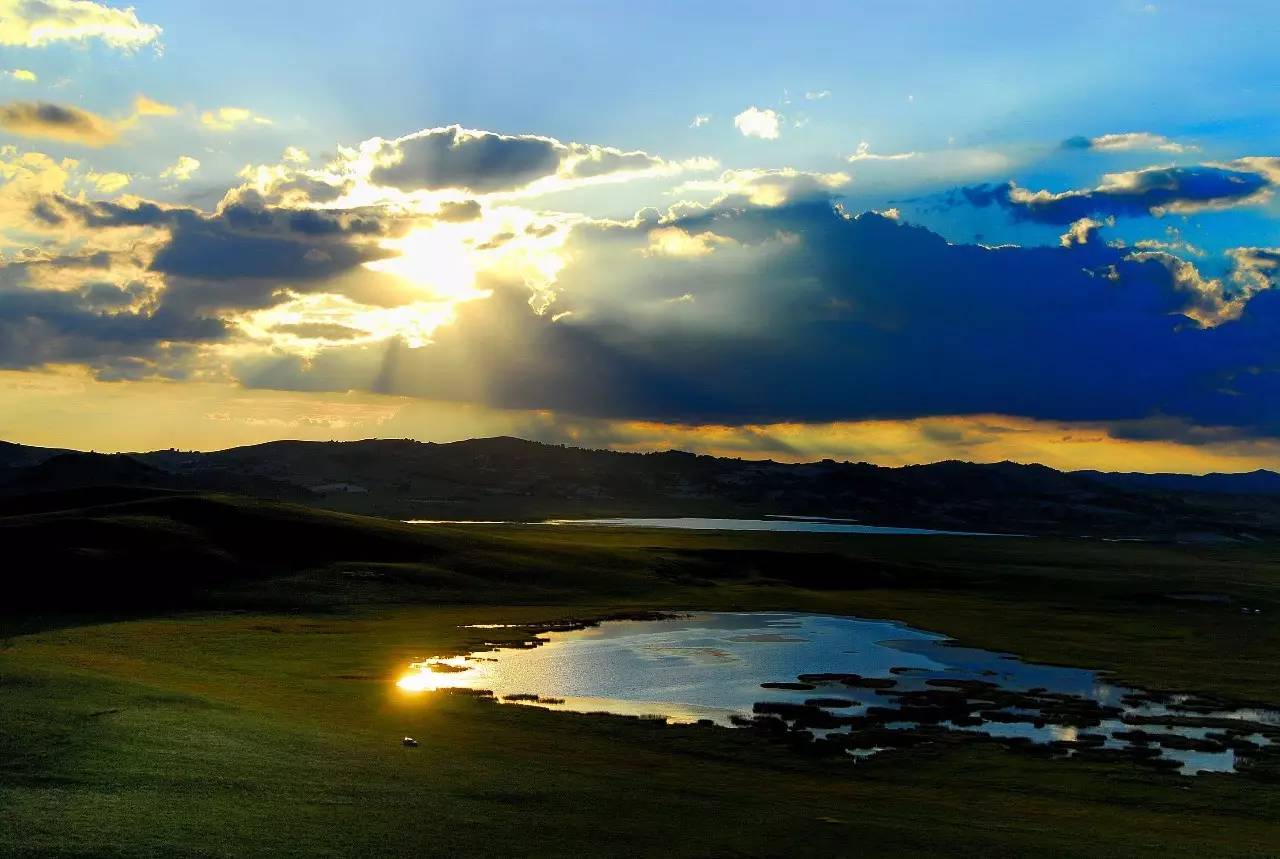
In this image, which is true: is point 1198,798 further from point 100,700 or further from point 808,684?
point 100,700

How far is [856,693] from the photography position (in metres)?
68.6

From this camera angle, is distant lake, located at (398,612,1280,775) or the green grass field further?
distant lake, located at (398,612,1280,775)

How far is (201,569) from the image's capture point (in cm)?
11156

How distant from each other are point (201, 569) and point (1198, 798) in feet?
318

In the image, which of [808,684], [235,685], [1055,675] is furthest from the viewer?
[1055,675]

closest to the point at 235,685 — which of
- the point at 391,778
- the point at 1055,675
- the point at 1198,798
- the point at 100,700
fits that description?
the point at 100,700

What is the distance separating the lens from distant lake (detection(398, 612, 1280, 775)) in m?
54.9

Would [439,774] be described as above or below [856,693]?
above

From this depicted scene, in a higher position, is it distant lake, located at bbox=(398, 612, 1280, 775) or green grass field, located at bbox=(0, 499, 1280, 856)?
green grass field, located at bbox=(0, 499, 1280, 856)

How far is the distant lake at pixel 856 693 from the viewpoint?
5488cm

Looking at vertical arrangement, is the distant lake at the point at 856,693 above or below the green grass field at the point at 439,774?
below

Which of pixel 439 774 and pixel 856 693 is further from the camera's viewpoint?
pixel 856 693

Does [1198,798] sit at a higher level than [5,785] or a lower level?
lower

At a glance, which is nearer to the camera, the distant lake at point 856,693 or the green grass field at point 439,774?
the green grass field at point 439,774
